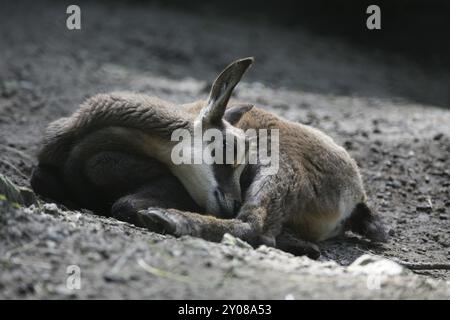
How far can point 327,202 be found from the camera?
20.5 feet

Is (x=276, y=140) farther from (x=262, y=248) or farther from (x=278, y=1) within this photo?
(x=278, y=1)

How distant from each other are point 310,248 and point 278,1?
10.4 metres

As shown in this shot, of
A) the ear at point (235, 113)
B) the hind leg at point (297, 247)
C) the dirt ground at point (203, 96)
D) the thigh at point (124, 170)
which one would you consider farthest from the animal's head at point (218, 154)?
the dirt ground at point (203, 96)

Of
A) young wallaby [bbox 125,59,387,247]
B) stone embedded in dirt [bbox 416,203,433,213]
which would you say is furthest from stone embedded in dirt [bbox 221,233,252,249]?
stone embedded in dirt [bbox 416,203,433,213]

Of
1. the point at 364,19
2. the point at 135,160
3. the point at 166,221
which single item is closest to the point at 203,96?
the point at 135,160

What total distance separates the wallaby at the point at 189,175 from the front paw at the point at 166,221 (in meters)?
0.04

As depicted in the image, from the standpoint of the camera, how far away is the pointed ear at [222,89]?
5875mm

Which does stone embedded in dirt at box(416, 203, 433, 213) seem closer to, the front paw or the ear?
the ear

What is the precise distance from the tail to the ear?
1326 millimetres

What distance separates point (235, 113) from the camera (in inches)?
246

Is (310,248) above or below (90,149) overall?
below

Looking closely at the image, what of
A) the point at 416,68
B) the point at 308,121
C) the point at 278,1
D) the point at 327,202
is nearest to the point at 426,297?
the point at 327,202

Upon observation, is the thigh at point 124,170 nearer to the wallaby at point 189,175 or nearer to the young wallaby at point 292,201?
the wallaby at point 189,175

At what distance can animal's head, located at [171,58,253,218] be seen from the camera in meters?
5.74
